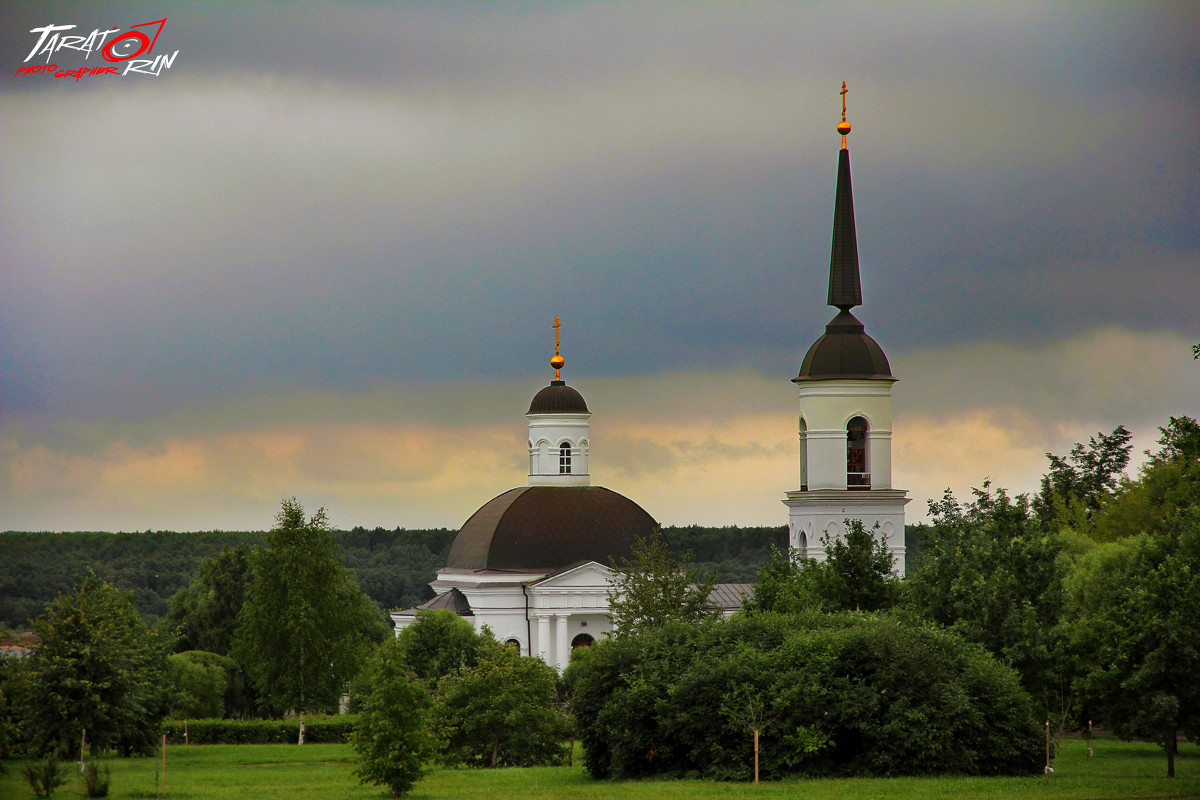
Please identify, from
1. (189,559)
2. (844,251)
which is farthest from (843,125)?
(189,559)

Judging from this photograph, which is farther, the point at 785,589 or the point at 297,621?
the point at 297,621

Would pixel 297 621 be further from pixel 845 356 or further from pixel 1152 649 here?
pixel 1152 649

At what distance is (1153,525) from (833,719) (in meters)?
30.1

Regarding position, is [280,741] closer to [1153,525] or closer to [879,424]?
[879,424]

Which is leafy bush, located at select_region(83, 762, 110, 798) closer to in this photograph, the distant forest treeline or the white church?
the white church

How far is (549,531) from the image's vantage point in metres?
72.2

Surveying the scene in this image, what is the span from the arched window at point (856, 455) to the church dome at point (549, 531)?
1773 cm

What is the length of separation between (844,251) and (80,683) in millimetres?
32739

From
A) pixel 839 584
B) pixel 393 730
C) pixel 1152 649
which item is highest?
pixel 839 584

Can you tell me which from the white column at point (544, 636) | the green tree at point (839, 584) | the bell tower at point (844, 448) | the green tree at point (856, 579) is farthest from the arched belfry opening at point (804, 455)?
the white column at point (544, 636)

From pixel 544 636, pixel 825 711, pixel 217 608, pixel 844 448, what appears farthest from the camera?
pixel 217 608

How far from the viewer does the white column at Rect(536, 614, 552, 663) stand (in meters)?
68.9

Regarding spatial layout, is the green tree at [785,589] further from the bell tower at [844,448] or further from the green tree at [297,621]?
the green tree at [297,621]

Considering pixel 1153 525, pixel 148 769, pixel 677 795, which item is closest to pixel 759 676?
pixel 677 795
